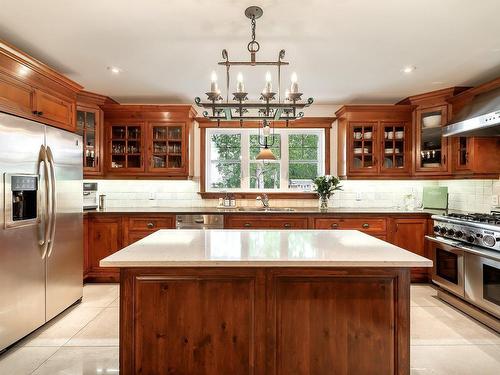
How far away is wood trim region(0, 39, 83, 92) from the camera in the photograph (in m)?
2.35

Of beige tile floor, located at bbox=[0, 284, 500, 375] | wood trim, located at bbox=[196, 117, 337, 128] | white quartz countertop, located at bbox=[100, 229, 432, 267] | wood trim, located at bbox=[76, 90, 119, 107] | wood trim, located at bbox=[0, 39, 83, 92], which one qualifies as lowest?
beige tile floor, located at bbox=[0, 284, 500, 375]

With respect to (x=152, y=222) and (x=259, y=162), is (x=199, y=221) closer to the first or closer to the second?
(x=152, y=222)

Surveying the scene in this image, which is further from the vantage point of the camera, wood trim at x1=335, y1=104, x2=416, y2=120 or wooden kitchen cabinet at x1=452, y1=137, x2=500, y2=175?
wood trim at x1=335, y1=104, x2=416, y2=120

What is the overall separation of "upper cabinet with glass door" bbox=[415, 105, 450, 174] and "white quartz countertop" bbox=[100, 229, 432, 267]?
2428mm

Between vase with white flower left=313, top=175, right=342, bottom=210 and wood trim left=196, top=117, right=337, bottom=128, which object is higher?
wood trim left=196, top=117, right=337, bottom=128

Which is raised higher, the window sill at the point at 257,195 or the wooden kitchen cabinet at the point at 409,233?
the window sill at the point at 257,195

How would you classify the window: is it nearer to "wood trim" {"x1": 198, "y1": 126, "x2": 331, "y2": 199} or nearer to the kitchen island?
"wood trim" {"x1": 198, "y1": 126, "x2": 331, "y2": 199}

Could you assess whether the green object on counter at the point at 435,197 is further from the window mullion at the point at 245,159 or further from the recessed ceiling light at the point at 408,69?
the window mullion at the point at 245,159

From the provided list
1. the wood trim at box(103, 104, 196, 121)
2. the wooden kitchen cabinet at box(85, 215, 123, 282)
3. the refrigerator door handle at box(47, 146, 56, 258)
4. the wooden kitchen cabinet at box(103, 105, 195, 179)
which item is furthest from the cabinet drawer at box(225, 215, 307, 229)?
the refrigerator door handle at box(47, 146, 56, 258)

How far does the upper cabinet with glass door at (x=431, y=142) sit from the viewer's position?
3.92 metres

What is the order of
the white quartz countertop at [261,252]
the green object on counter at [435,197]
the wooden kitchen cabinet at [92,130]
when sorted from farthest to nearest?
Result: the green object on counter at [435,197]
the wooden kitchen cabinet at [92,130]
the white quartz countertop at [261,252]

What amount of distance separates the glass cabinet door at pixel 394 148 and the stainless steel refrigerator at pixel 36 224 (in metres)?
3.96

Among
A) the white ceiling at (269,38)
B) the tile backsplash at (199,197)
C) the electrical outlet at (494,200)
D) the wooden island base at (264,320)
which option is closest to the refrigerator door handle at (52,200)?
the white ceiling at (269,38)

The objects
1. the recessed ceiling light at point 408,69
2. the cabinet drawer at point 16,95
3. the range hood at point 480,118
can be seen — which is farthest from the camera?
the recessed ceiling light at point 408,69
